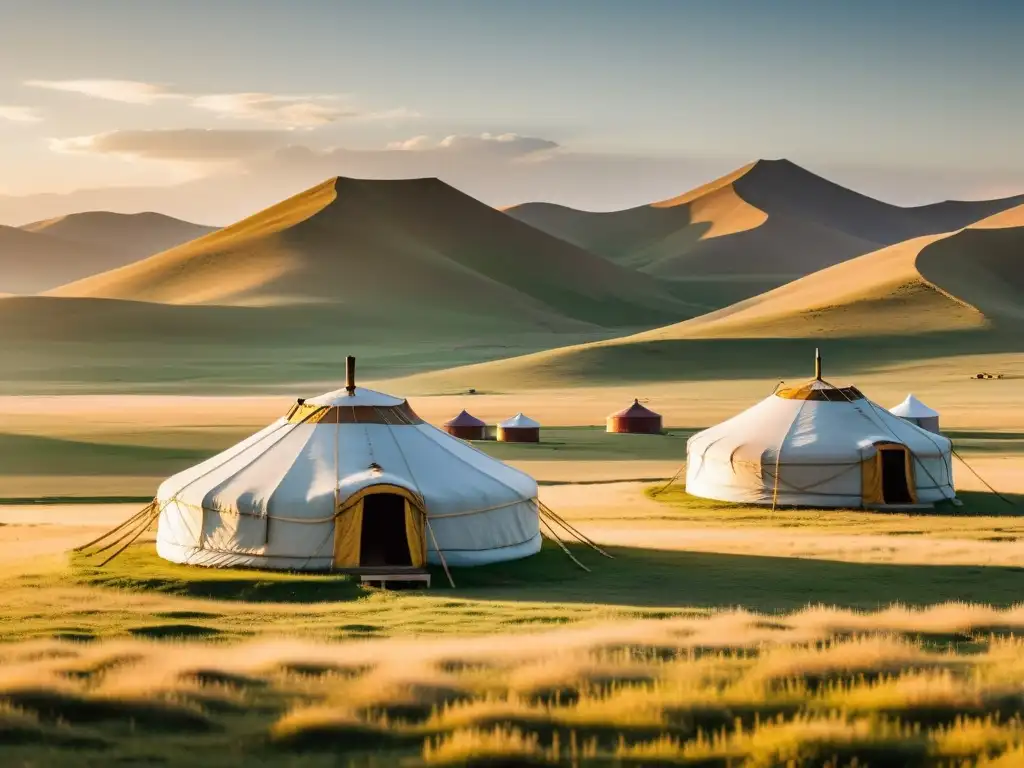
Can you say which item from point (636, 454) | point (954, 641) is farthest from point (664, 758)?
point (636, 454)

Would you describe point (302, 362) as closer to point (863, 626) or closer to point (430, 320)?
point (430, 320)

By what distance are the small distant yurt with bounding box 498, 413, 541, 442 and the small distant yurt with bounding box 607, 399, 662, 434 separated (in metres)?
4.86

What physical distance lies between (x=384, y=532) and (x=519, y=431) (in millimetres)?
23449

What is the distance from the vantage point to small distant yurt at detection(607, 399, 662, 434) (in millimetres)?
45750

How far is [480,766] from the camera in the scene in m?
7.82

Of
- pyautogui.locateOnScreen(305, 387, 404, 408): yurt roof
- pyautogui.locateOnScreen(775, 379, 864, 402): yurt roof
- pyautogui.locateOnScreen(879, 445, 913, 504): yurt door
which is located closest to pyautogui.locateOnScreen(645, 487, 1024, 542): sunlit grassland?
pyautogui.locateOnScreen(879, 445, 913, 504): yurt door

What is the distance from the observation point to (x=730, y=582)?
1720 cm

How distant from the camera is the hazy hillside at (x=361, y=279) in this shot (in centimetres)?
15975

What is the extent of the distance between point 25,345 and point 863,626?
10165 centimetres

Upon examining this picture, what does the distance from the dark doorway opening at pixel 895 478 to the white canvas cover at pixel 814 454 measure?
23 cm

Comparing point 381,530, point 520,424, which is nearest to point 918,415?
point 520,424

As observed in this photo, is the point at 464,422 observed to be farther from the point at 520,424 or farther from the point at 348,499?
the point at 348,499

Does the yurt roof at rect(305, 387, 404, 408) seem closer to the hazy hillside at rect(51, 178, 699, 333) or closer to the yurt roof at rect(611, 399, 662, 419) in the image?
the yurt roof at rect(611, 399, 662, 419)

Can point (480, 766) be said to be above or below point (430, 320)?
below
